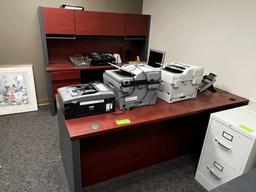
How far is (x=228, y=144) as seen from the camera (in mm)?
1572

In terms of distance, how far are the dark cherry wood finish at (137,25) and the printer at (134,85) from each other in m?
1.94

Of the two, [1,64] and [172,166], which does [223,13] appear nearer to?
[172,166]

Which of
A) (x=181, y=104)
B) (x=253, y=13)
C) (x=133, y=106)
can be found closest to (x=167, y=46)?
(x=253, y=13)

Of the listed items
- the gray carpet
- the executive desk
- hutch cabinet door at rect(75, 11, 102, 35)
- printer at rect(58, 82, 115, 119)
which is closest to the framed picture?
the gray carpet

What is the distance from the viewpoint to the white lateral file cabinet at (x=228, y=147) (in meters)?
1.46

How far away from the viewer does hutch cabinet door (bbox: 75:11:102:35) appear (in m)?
3.00

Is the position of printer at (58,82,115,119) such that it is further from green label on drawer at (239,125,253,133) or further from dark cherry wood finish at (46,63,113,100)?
dark cherry wood finish at (46,63,113,100)

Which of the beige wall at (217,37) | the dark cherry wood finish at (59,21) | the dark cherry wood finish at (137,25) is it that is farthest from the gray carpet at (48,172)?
the dark cherry wood finish at (137,25)

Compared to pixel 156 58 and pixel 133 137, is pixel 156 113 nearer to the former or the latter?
pixel 133 137

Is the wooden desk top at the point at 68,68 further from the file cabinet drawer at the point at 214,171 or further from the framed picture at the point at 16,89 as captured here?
the file cabinet drawer at the point at 214,171

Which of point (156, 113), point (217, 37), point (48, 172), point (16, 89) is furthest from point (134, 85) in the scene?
point (16, 89)

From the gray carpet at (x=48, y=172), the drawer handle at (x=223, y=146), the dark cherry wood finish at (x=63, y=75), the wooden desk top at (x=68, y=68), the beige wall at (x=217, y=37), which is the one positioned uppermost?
the beige wall at (x=217, y=37)

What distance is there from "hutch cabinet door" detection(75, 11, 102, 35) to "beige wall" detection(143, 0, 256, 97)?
3.79 feet

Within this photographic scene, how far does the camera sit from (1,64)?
3080mm
